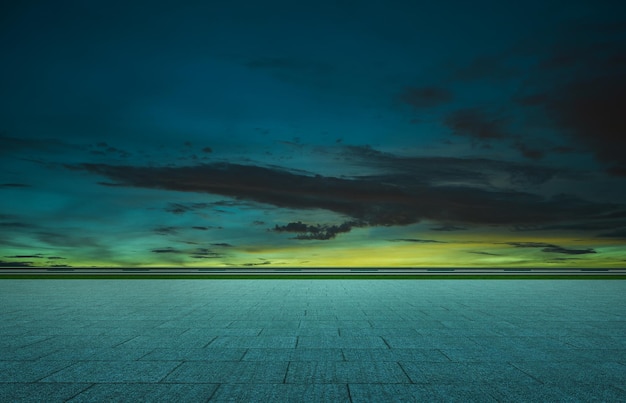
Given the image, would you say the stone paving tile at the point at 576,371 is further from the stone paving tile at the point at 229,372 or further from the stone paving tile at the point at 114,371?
the stone paving tile at the point at 114,371

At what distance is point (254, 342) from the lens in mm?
10953

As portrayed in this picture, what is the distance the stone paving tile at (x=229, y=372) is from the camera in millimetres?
7758

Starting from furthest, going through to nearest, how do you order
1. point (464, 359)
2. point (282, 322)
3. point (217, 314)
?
point (217, 314) → point (282, 322) → point (464, 359)

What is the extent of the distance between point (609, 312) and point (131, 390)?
52.2 ft

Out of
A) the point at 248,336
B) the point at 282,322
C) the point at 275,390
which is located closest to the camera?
the point at 275,390

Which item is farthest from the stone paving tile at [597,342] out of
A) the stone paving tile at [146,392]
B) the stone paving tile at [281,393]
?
the stone paving tile at [146,392]

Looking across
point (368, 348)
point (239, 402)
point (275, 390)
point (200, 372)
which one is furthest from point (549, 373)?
point (200, 372)

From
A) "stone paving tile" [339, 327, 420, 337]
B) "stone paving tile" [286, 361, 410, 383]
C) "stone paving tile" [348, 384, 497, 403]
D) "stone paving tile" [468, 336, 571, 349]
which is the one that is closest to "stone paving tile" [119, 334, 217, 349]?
"stone paving tile" [286, 361, 410, 383]

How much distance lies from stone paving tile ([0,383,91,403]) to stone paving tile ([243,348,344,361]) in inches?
121

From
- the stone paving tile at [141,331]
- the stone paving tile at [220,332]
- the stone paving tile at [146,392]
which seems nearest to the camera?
the stone paving tile at [146,392]

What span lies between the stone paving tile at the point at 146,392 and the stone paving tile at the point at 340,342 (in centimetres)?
358

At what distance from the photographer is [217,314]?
15891mm

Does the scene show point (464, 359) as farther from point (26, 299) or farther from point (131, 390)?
point (26, 299)

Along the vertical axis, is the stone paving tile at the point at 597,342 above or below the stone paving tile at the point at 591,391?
above
